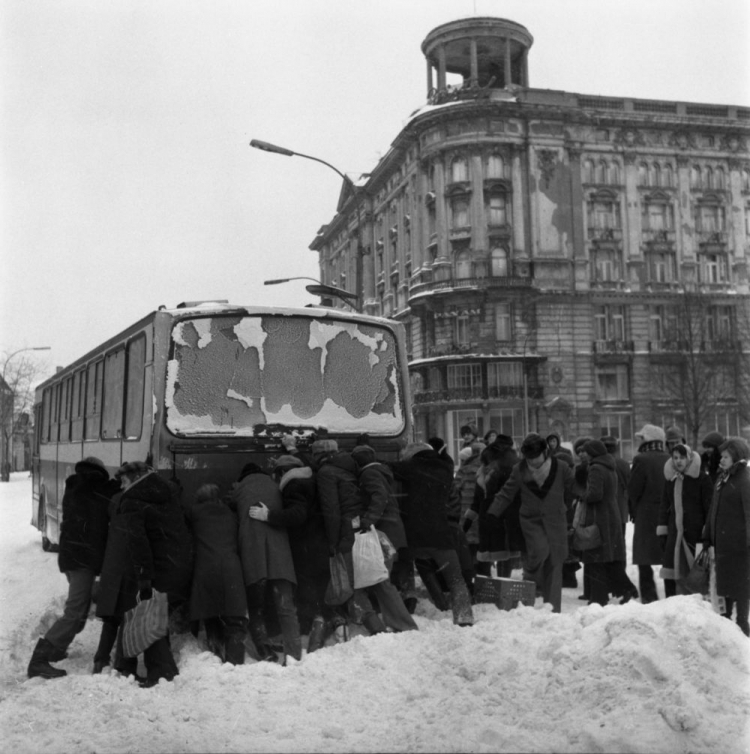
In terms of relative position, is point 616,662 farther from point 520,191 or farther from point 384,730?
point 520,191

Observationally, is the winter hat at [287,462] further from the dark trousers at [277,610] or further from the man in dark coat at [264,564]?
the dark trousers at [277,610]

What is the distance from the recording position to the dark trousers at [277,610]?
7.55m

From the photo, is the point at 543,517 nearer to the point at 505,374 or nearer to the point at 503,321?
the point at 505,374

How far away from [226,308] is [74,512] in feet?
8.74

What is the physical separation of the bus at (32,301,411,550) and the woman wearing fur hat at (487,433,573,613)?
159 centimetres

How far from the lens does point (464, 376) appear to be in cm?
5125

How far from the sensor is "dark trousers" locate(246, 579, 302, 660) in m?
7.55

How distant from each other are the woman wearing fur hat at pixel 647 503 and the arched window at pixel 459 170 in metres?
43.3

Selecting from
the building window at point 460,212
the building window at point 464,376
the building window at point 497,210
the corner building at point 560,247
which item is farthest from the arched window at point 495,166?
the building window at point 464,376

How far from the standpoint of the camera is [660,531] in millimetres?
9422

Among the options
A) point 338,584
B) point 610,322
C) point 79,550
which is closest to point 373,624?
point 338,584

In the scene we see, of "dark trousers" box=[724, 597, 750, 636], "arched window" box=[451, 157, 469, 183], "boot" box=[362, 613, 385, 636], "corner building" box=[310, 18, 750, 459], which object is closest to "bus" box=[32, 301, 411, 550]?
"boot" box=[362, 613, 385, 636]

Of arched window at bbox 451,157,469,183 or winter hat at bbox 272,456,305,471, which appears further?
arched window at bbox 451,157,469,183

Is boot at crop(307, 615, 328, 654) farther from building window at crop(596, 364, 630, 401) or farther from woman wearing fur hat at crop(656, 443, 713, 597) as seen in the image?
building window at crop(596, 364, 630, 401)
